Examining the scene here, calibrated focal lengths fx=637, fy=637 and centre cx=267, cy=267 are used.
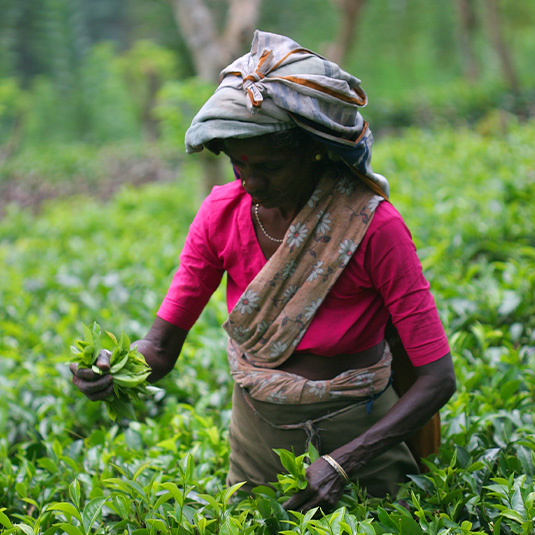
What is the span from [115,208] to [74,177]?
5134mm

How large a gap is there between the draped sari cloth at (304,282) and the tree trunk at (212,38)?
A: 17.3 ft

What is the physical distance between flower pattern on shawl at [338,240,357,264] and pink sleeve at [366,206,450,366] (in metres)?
0.05

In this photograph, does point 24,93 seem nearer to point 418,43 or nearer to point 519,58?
point 418,43

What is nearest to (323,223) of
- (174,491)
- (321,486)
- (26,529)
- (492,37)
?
(321,486)

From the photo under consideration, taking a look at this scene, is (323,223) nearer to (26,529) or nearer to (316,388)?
(316,388)

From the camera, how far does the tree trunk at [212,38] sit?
22.9ft

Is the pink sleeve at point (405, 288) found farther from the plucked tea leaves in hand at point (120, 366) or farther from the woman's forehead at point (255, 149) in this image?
the plucked tea leaves in hand at point (120, 366)

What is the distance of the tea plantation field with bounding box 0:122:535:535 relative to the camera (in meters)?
1.90

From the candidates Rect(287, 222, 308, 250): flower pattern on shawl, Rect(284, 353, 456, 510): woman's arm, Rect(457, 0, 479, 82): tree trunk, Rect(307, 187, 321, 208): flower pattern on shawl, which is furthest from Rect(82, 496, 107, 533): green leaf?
Rect(457, 0, 479, 82): tree trunk

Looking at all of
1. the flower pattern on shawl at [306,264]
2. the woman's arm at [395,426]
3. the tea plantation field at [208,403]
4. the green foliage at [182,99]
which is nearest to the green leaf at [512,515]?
the tea plantation field at [208,403]

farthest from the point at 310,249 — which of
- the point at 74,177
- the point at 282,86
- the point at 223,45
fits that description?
the point at 74,177

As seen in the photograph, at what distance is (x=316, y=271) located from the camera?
1793 mm

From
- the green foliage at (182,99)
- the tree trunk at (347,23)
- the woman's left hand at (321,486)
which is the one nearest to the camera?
the woman's left hand at (321,486)

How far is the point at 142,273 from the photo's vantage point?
4855mm
